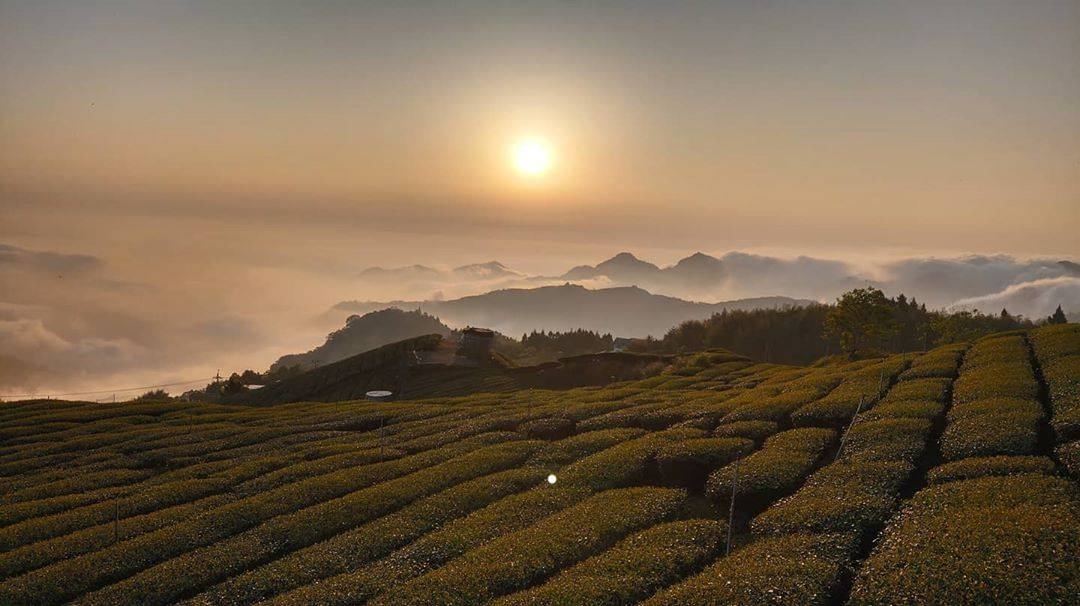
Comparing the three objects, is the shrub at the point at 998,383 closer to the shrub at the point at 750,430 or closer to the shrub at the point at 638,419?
the shrub at the point at 750,430

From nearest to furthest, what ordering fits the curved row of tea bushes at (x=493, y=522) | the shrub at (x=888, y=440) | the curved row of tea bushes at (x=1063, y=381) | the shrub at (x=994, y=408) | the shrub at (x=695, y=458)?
the curved row of tea bushes at (x=493, y=522) → the curved row of tea bushes at (x=1063, y=381) → the shrub at (x=888, y=440) → the shrub at (x=695, y=458) → the shrub at (x=994, y=408)

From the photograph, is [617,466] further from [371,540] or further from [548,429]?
[548,429]

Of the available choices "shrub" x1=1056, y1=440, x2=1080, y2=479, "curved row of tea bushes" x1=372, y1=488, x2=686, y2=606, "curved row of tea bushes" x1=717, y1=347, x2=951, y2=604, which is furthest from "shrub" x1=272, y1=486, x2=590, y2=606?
"shrub" x1=1056, y1=440, x2=1080, y2=479

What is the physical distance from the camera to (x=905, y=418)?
153 ft

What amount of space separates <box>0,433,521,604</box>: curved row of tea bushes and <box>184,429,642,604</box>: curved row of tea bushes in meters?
7.20

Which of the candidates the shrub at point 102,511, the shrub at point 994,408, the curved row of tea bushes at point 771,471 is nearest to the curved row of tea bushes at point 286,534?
the shrub at point 102,511

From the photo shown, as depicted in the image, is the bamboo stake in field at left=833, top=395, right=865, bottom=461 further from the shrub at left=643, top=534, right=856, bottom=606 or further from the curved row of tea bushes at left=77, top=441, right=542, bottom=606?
the curved row of tea bushes at left=77, top=441, right=542, bottom=606

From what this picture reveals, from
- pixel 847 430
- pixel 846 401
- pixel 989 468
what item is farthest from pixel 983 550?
pixel 846 401

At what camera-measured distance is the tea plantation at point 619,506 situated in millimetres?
26859

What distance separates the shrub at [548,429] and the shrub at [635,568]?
26.6 m

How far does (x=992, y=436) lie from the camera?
39281mm

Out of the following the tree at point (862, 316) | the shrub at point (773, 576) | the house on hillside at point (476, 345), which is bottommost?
the shrub at point (773, 576)

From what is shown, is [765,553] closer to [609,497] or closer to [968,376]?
[609,497]

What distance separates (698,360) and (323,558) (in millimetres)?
94220
